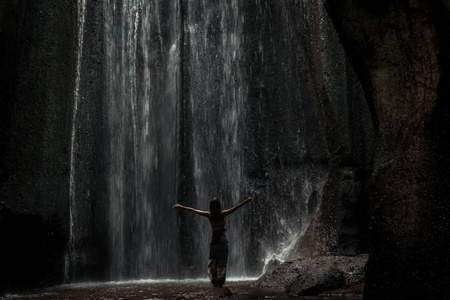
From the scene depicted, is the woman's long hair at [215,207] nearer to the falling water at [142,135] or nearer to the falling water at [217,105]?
the falling water at [217,105]

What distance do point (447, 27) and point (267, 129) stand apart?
25.1 feet

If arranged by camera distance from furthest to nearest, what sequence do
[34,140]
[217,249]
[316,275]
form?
[34,140] → [316,275] → [217,249]

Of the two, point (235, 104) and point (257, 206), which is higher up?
point (235, 104)

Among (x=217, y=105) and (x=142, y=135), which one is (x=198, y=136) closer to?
(x=217, y=105)

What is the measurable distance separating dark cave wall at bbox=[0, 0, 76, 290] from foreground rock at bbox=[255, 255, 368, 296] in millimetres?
3425

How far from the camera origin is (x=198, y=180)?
12484 millimetres

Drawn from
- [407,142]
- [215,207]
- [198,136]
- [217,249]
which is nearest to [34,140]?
[215,207]

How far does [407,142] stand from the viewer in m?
3.74

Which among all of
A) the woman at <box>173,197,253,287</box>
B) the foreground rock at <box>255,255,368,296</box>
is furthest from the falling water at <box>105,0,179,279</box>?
the woman at <box>173,197,253,287</box>

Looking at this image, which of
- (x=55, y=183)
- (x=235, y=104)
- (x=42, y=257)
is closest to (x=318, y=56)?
(x=235, y=104)

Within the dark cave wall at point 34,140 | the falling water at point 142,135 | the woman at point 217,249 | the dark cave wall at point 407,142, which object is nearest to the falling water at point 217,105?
the falling water at point 142,135

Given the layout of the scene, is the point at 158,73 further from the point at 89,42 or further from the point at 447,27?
the point at 447,27

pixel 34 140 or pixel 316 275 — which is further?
pixel 34 140

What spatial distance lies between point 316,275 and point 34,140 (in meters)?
4.74
